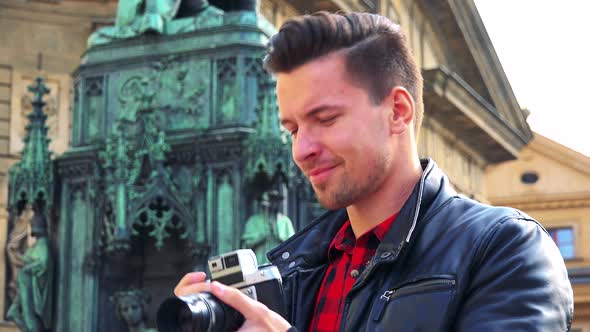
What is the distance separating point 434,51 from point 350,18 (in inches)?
1529

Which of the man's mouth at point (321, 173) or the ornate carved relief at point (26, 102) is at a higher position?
the ornate carved relief at point (26, 102)

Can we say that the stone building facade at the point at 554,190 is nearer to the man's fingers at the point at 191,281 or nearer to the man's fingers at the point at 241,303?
the man's fingers at the point at 191,281

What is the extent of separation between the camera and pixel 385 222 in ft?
9.42

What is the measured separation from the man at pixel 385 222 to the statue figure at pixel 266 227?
4.04 meters

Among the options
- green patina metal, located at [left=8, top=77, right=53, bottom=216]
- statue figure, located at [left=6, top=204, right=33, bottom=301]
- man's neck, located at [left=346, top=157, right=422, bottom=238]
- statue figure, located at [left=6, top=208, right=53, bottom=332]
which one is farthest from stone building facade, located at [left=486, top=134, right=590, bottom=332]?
man's neck, located at [left=346, top=157, right=422, bottom=238]

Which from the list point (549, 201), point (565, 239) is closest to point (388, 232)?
point (565, 239)

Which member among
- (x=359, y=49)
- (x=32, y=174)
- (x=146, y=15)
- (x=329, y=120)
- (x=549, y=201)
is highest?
(x=549, y=201)

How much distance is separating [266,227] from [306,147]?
4.37 meters

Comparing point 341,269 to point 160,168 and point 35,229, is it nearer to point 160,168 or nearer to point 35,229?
point 160,168

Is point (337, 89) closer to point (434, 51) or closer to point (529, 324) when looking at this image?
point (529, 324)

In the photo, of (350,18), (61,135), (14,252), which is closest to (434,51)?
(61,135)

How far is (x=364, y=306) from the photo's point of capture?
2.72 m

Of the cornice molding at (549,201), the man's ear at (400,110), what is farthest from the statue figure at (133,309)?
the cornice molding at (549,201)

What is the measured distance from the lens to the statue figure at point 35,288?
7453 millimetres
